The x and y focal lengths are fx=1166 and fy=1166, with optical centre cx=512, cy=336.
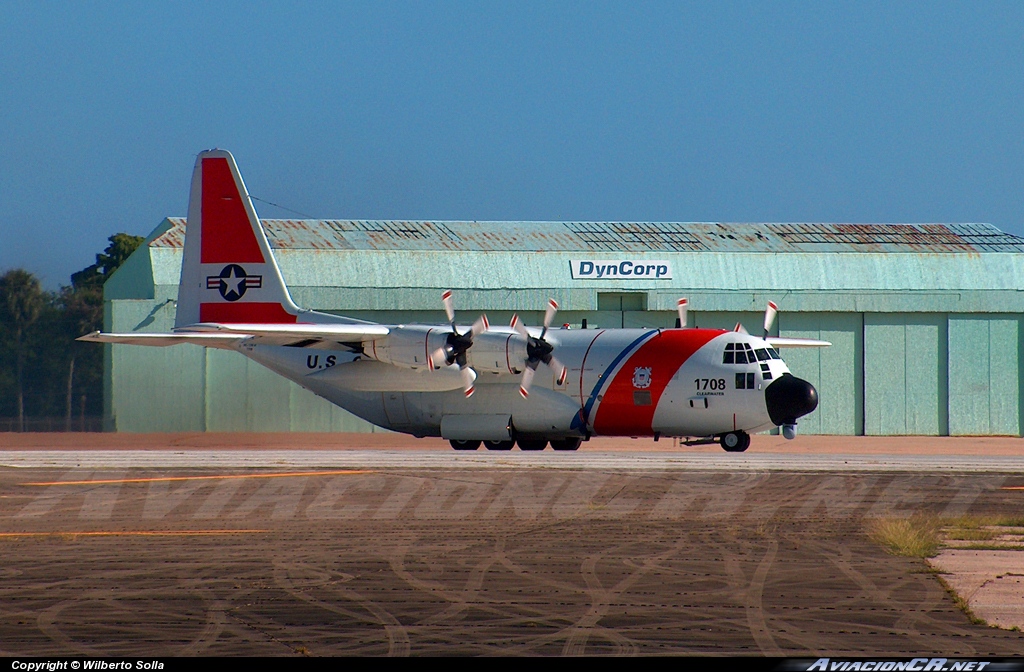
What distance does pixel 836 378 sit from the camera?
4812 cm

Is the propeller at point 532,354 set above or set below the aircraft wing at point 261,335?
below

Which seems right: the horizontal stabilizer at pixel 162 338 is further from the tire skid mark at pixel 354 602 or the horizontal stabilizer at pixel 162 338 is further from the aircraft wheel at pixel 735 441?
the tire skid mark at pixel 354 602

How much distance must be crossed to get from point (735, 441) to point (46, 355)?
44.2 m

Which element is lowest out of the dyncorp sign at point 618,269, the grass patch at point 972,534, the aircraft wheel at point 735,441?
the aircraft wheel at point 735,441

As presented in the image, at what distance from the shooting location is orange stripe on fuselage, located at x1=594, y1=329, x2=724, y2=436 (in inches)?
1308

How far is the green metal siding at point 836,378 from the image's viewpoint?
1886 inches

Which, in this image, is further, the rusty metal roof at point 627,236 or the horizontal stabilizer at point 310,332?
the rusty metal roof at point 627,236

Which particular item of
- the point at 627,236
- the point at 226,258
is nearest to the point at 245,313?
the point at 226,258

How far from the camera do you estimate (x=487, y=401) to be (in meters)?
35.6

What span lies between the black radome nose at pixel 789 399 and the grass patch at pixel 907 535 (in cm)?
1261

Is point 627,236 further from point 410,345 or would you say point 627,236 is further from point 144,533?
point 144,533

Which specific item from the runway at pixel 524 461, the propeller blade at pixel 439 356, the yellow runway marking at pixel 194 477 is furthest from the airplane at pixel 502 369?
the yellow runway marking at pixel 194 477

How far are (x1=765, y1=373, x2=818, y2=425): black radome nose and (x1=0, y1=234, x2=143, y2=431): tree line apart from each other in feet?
121

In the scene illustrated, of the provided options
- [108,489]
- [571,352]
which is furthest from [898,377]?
[108,489]
